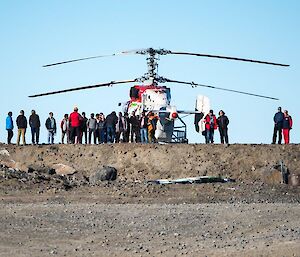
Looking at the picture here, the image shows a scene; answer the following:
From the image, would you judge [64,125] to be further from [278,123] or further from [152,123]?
[278,123]

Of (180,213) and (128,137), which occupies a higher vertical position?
(128,137)

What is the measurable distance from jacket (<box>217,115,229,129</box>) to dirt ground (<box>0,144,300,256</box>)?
123 inches

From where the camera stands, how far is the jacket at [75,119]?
41.1 m

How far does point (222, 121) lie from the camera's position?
137ft

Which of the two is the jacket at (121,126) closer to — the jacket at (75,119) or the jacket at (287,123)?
the jacket at (75,119)

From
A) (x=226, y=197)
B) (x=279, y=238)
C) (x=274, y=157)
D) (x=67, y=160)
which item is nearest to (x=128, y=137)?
(x=67, y=160)

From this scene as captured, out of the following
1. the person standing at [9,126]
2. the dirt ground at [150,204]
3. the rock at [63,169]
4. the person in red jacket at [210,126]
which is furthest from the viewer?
the person standing at [9,126]

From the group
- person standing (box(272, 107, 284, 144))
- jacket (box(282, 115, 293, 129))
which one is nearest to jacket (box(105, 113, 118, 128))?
person standing (box(272, 107, 284, 144))

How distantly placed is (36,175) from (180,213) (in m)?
11.1

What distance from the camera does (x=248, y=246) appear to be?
60.5 feet

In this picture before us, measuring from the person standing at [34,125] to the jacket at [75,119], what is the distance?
1.48 metres

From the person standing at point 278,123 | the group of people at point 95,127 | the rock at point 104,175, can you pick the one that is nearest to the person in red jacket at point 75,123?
the group of people at point 95,127

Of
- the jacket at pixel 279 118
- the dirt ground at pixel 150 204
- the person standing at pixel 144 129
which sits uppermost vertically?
the jacket at pixel 279 118

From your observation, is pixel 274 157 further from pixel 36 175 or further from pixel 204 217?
pixel 204 217
